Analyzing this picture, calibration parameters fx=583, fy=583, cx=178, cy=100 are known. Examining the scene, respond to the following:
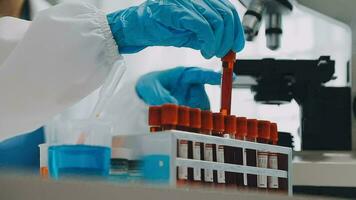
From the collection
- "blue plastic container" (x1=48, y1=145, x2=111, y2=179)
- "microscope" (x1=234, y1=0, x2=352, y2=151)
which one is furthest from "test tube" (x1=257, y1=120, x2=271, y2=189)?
"microscope" (x1=234, y1=0, x2=352, y2=151)

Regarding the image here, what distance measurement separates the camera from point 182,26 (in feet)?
3.44

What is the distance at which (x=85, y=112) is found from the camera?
1.53m

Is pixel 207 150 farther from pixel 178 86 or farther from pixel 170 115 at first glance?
pixel 178 86

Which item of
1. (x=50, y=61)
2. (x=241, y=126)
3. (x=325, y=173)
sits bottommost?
(x=325, y=173)

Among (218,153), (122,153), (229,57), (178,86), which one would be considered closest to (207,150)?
(218,153)

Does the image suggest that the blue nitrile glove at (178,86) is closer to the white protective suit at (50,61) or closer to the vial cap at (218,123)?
the white protective suit at (50,61)

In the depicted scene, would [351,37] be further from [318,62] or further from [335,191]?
[335,191]

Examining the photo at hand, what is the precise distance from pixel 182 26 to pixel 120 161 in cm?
31

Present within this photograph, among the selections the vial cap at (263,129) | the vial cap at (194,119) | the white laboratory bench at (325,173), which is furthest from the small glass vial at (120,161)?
the white laboratory bench at (325,173)

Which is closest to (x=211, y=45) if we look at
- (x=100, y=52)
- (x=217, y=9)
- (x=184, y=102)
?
(x=217, y=9)

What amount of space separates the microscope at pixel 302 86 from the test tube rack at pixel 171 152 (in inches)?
18.9

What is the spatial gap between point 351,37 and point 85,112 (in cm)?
71

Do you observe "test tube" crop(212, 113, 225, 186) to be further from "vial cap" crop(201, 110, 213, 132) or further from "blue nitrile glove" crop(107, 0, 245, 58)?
"blue nitrile glove" crop(107, 0, 245, 58)

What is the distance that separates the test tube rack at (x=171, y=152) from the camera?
0.77 meters
